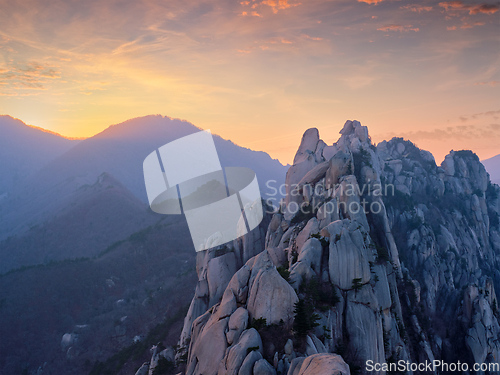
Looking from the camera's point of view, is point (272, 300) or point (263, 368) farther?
point (272, 300)

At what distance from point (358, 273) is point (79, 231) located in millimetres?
175151

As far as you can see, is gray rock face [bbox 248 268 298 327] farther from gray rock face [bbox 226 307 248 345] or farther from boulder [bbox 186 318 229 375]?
boulder [bbox 186 318 229 375]

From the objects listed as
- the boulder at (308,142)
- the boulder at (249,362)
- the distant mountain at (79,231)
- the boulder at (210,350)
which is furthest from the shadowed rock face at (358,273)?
the distant mountain at (79,231)

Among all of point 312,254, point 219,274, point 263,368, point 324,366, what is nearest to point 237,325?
point 263,368

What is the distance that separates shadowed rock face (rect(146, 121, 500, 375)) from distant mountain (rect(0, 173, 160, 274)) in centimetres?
12708

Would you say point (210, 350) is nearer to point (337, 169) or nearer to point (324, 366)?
point (324, 366)

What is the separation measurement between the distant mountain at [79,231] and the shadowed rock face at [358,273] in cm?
12708

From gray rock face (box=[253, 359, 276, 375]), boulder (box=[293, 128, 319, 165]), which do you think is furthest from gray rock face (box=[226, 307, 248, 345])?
boulder (box=[293, 128, 319, 165])

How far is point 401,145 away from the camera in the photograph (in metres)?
118

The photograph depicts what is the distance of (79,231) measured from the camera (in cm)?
17038

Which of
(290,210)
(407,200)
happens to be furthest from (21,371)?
(407,200)

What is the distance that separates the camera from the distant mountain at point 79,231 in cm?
15488

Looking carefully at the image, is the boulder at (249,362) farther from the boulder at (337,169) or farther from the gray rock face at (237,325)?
the boulder at (337,169)

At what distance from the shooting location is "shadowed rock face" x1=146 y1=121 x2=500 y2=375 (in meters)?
24.6
